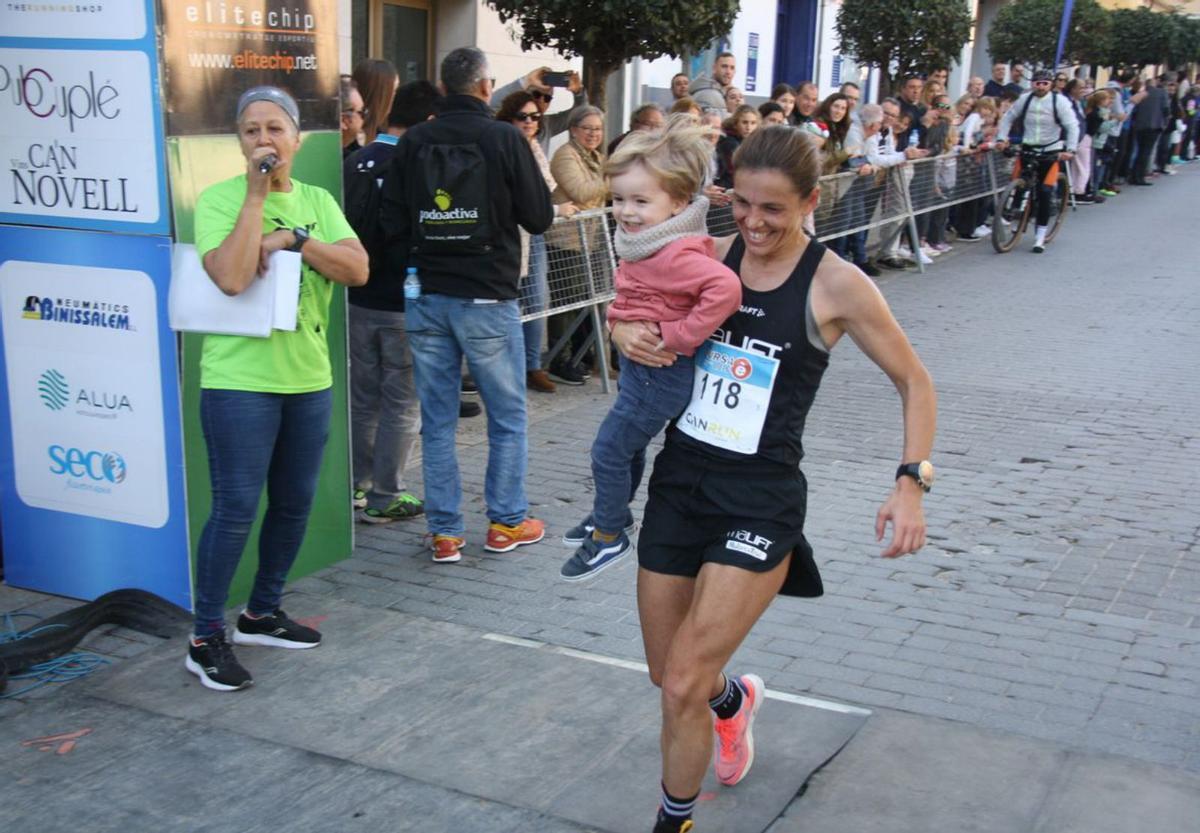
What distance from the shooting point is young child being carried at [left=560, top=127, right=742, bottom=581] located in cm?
335

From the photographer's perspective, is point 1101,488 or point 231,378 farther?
point 1101,488

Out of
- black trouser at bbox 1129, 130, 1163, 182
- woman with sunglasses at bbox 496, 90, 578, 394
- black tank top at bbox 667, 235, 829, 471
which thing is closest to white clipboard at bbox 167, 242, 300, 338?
black tank top at bbox 667, 235, 829, 471

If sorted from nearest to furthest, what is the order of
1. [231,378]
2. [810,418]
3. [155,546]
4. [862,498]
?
[231,378] < [155,546] < [862,498] < [810,418]

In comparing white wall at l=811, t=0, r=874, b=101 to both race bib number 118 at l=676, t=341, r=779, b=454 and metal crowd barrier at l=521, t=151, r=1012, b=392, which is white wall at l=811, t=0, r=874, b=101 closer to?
metal crowd barrier at l=521, t=151, r=1012, b=392

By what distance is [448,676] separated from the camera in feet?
15.3

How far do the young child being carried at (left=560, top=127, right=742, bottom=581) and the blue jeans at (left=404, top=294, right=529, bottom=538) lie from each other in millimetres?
2096

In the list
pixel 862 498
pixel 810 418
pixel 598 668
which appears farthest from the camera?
pixel 810 418

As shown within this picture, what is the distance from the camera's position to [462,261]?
220 inches

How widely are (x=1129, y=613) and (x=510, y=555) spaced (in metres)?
2.52

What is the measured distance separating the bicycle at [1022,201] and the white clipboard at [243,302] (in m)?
12.3

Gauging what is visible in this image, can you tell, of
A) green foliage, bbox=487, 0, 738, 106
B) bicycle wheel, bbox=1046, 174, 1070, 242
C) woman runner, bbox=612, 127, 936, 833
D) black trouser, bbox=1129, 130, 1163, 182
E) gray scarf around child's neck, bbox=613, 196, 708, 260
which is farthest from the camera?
black trouser, bbox=1129, 130, 1163, 182

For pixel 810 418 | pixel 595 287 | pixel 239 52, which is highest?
pixel 239 52

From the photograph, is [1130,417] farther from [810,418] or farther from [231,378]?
[231,378]

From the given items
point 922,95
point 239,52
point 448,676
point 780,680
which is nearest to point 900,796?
point 780,680
